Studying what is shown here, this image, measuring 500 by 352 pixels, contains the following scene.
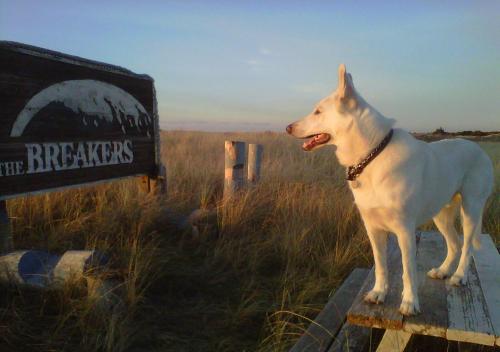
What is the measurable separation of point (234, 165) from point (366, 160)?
12.3ft

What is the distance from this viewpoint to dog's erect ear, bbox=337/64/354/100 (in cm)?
254

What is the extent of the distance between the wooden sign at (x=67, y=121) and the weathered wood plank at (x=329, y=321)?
9.40 feet

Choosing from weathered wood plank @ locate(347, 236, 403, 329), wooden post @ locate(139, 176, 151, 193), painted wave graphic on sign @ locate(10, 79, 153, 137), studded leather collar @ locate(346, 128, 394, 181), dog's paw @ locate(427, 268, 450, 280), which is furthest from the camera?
wooden post @ locate(139, 176, 151, 193)

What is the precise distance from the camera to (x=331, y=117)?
2.69 metres

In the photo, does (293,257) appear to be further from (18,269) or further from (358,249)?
(18,269)

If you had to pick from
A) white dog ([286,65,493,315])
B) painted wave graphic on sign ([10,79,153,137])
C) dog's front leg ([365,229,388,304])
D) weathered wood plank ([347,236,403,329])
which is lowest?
weathered wood plank ([347,236,403,329])

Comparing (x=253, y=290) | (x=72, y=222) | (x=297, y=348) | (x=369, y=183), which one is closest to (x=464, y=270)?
(x=369, y=183)

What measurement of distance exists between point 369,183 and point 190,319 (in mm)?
1843

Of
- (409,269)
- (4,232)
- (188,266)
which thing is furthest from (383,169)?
(4,232)

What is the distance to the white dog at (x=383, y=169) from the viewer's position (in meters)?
2.54

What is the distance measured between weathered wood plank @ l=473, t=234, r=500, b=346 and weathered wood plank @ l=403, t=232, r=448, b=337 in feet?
0.82

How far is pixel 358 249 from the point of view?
458 cm

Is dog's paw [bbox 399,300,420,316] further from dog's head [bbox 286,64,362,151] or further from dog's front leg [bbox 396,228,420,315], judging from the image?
dog's head [bbox 286,64,362,151]

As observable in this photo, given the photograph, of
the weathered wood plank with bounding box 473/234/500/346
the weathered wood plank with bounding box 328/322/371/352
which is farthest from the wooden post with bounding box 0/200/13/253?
the weathered wood plank with bounding box 473/234/500/346
